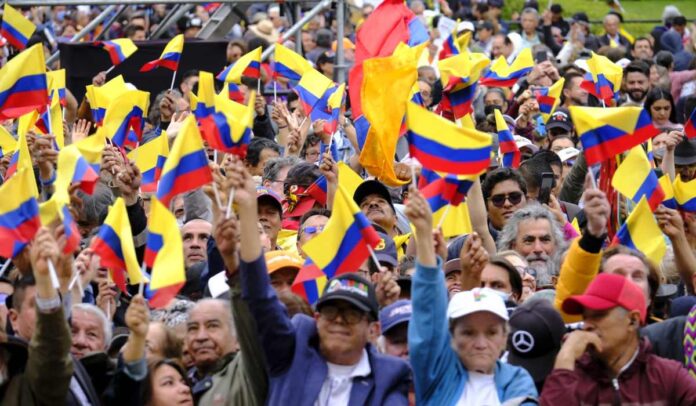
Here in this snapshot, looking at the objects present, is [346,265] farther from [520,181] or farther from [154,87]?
[154,87]

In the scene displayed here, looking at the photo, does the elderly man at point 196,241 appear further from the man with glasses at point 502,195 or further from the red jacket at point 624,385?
the red jacket at point 624,385

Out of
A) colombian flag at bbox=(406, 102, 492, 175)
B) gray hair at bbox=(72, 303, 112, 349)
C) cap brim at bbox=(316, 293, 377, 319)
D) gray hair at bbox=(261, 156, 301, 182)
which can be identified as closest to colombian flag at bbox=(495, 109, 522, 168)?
gray hair at bbox=(261, 156, 301, 182)

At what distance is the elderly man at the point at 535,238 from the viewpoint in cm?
1062

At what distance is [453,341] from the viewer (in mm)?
7668

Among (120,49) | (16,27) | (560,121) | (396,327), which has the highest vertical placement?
(16,27)

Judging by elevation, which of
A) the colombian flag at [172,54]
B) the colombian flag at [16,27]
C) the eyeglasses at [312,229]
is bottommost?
the eyeglasses at [312,229]

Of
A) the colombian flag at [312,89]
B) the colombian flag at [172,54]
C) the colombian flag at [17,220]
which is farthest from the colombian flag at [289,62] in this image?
the colombian flag at [17,220]

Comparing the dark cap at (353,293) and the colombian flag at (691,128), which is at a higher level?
the colombian flag at (691,128)

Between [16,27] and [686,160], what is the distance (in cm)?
601

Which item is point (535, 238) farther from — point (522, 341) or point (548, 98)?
point (548, 98)

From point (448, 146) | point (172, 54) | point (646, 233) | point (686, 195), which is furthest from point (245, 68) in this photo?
point (448, 146)

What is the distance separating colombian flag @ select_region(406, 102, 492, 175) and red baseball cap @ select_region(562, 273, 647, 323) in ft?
3.94

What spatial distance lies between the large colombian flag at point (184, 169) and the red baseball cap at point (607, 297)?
6.08 feet

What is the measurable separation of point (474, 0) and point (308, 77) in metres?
14.6
